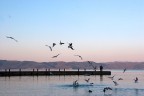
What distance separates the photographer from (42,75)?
5600 inches

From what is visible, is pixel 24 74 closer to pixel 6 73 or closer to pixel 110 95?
pixel 6 73

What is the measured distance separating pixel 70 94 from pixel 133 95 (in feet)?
35.8

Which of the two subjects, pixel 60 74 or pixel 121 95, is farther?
pixel 60 74

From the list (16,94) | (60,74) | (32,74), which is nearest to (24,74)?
(32,74)

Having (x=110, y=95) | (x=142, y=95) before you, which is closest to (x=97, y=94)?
(x=110, y=95)

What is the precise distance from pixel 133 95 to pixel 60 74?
272 ft

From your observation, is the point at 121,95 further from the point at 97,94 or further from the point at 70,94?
the point at 70,94

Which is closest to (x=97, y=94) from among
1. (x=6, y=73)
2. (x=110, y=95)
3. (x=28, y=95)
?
(x=110, y=95)

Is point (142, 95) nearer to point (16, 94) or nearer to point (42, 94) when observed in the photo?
point (42, 94)

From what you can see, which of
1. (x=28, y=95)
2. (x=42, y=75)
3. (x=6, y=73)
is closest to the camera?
(x=28, y=95)

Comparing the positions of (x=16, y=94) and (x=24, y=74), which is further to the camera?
(x=24, y=74)

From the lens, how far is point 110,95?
62594mm

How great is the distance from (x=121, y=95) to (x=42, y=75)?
82.7 m

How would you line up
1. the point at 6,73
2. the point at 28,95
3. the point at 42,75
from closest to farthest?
the point at 28,95, the point at 6,73, the point at 42,75
